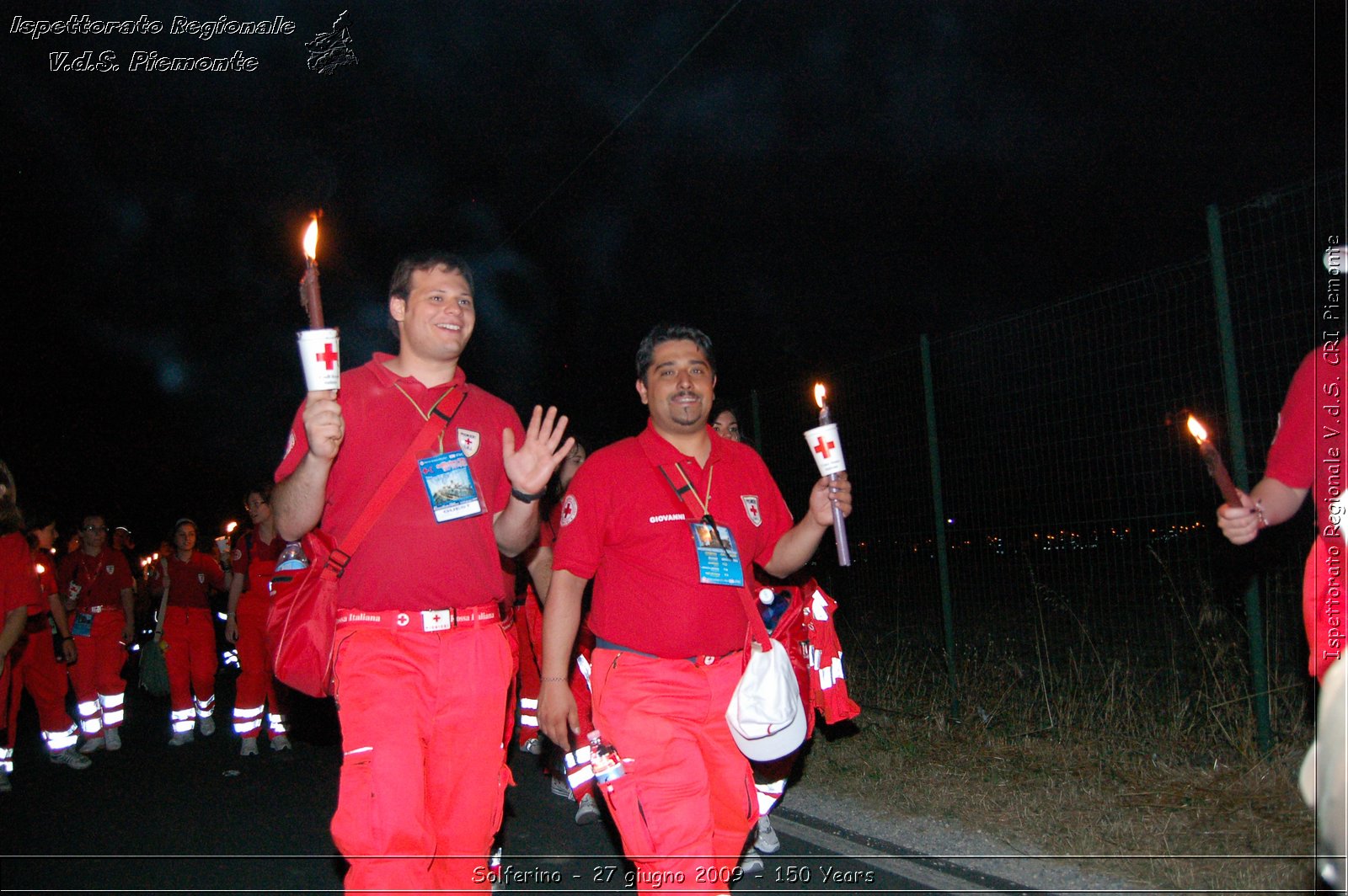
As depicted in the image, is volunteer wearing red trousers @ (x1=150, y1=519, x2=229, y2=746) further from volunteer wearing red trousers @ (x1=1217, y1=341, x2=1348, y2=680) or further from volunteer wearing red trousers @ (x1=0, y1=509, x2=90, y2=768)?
volunteer wearing red trousers @ (x1=1217, y1=341, x2=1348, y2=680)

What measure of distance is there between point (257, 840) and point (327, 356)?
15.2ft

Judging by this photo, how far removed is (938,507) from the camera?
26.8 feet

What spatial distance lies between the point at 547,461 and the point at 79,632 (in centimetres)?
917

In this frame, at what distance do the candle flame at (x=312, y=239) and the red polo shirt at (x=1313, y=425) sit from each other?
3053 millimetres

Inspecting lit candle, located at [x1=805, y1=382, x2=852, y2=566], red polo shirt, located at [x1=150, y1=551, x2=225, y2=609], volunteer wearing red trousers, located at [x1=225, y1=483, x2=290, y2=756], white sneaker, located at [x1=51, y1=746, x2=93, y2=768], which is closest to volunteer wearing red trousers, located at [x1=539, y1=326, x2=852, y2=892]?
lit candle, located at [x1=805, y1=382, x2=852, y2=566]

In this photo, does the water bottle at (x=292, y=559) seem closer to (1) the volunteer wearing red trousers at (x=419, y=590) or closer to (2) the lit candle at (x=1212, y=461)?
(1) the volunteer wearing red trousers at (x=419, y=590)

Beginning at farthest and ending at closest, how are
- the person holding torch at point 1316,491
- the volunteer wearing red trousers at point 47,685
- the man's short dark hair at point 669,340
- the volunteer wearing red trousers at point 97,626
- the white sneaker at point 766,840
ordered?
the volunteer wearing red trousers at point 97,626 → the volunteer wearing red trousers at point 47,685 → the white sneaker at point 766,840 → the man's short dark hair at point 669,340 → the person holding torch at point 1316,491

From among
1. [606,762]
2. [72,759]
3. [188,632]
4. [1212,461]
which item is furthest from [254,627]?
[1212,461]

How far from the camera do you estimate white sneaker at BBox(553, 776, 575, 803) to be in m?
6.95

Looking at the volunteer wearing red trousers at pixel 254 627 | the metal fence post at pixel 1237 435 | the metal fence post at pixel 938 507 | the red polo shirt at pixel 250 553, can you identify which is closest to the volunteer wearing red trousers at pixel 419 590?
the metal fence post at pixel 1237 435

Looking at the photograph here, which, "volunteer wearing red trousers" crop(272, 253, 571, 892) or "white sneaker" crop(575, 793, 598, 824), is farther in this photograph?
"white sneaker" crop(575, 793, 598, 824)

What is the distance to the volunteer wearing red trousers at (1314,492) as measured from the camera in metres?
2.85

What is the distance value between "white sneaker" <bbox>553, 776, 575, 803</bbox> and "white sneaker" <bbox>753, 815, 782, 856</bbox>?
5.46 ft

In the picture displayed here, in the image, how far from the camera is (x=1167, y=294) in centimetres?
652
